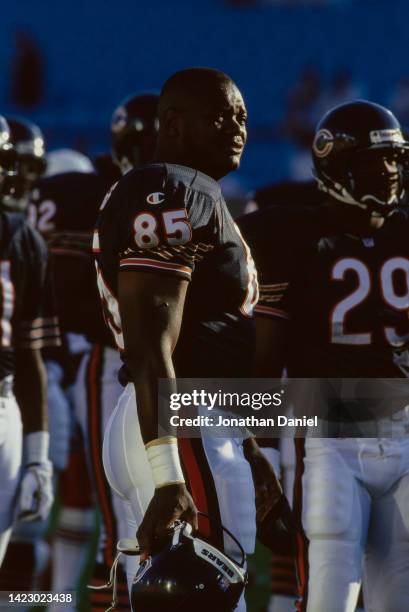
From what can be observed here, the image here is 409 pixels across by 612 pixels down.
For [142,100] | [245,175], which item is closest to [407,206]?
[142,100]

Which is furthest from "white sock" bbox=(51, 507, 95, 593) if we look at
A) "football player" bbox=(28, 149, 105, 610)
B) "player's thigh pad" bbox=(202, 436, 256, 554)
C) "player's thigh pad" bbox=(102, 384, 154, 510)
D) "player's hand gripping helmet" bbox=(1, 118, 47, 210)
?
"player's thigh pad" bbox=(202, 436, 256, 554)

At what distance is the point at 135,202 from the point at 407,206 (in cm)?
119

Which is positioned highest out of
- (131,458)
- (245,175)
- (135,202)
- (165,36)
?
(165,36)

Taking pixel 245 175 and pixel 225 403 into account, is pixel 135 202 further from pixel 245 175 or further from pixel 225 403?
pixel 245 175

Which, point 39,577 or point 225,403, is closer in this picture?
point 225,403

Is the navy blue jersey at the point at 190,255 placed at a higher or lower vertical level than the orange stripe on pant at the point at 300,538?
higher

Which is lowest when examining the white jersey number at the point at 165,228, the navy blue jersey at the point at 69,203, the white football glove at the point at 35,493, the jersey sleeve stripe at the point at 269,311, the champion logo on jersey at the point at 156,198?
the white football glove at the point at 35,493

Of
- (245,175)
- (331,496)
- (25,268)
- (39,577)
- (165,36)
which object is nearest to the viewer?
(331,496)

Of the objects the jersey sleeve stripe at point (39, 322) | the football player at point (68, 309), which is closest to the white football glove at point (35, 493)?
the jersey sleeve stripe at point (39, 322)

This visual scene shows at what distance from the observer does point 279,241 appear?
10.4 ft

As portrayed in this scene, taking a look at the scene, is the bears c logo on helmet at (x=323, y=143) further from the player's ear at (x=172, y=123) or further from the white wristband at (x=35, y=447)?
the white wristband at (x=35, y=447)

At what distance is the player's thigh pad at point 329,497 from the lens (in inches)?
114

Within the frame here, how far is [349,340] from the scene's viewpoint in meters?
3.06

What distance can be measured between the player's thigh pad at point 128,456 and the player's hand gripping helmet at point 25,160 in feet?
9.90
